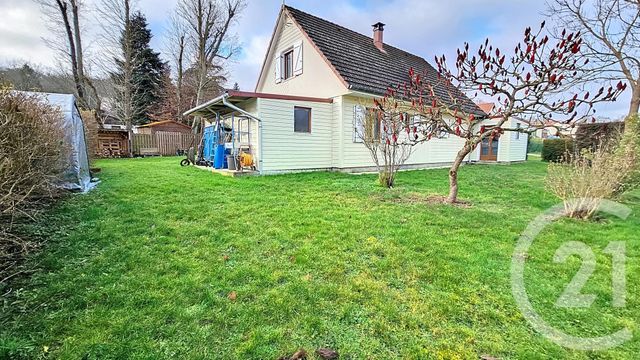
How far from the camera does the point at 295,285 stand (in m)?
2.55

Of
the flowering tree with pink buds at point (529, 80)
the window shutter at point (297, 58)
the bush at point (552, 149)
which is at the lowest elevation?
the bush at point (552, 149)

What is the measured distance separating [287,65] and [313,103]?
163 inches

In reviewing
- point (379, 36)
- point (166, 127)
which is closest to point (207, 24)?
point (166, 127)

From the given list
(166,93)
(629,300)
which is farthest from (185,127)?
(629,300)

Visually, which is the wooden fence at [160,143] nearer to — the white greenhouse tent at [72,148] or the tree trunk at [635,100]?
the white greenhouse tent at [72,148]

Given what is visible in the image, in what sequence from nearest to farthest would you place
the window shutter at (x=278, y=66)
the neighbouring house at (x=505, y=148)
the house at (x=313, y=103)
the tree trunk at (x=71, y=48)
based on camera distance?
the house at (x=313, y=103), the window shutter at (x=278, y=66), the tree trunk at (x=71, y=48), the neighbouring house at (x=505, y=148)

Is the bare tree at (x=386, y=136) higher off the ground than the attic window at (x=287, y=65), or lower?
lower

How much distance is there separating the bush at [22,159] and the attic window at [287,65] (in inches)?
356

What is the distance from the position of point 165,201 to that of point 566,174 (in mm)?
6961

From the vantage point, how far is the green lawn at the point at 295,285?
1.86 m

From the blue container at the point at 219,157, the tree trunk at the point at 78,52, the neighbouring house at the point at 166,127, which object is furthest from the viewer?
the neighbouring house at the point at 166,127

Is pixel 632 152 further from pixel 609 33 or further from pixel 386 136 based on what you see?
pixel 609 33

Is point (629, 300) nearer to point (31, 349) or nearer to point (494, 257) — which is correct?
point (494, 257)

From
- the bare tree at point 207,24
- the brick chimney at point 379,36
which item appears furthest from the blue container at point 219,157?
the brick chimney at point 379,36
